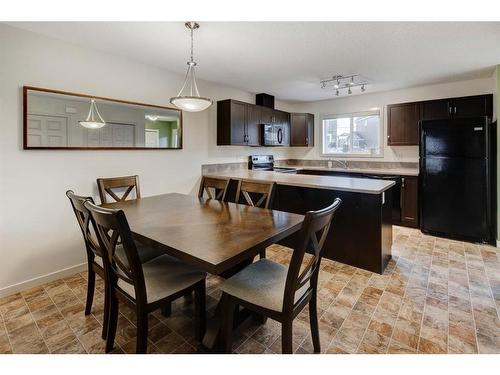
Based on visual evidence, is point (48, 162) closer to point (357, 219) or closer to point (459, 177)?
point (357, 219)

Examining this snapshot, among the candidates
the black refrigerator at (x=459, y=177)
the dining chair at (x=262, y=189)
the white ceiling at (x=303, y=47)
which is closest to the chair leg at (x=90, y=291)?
the dining chair at (x=262, y=189)

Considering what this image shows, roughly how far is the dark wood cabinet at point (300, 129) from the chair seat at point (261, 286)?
4256 mm

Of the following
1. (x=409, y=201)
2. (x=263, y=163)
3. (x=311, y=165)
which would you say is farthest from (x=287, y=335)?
(x=311, y=165)

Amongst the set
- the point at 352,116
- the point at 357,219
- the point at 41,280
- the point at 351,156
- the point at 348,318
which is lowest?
the point at 348,318

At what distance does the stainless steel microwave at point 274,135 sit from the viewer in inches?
191

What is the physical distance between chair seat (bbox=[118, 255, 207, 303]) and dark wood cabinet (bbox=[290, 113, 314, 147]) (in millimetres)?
4339

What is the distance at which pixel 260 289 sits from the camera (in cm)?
148

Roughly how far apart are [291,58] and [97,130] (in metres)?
2.29

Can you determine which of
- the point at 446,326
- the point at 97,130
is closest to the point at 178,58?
the point at 97,130

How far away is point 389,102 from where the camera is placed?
4.82 meters

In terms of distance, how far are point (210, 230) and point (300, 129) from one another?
4391 mm

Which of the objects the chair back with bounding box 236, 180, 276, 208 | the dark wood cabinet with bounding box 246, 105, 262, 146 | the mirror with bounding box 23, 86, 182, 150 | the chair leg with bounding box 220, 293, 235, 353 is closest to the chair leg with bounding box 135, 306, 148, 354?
the chair leg with bounding box 220, 293, 235, 353
